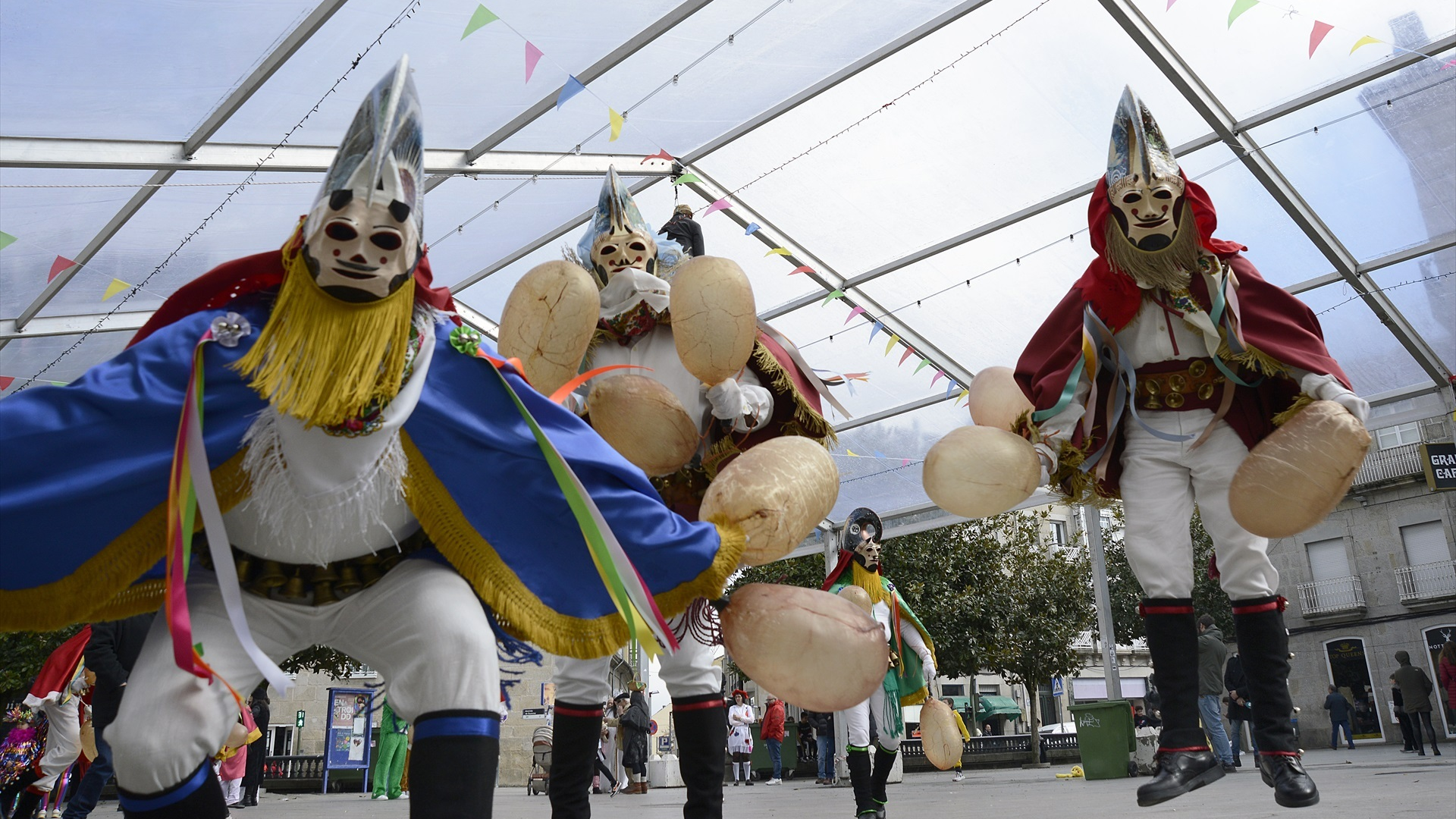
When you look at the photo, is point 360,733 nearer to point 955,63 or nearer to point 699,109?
point 699,109

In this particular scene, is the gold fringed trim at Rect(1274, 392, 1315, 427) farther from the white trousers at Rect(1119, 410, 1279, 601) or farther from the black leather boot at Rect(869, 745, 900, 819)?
the black leather boot at Rect(869, 745, 900, 819)

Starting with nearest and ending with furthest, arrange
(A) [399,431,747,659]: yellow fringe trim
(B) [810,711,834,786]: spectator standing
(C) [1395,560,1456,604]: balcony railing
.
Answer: (A) [399,431,747,659]: yellow fringe trim → (B) [810,711,834,786]: spectator standing → (C) [1395,560,1456,604]: balcony railing

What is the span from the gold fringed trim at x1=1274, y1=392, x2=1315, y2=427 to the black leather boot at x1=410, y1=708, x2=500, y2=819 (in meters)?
2.50

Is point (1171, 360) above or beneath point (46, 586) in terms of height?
above

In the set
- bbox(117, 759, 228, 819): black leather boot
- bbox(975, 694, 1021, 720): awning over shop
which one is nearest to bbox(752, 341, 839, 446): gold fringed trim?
bbox(117, 759, 228, 819): black leather boot

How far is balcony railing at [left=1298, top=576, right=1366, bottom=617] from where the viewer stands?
25000 millimetres

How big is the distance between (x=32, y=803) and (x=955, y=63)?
7.69 metres

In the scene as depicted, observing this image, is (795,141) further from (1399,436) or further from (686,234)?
(1399,436)

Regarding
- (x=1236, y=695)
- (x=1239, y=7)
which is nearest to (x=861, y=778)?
(x=1239, y=7)

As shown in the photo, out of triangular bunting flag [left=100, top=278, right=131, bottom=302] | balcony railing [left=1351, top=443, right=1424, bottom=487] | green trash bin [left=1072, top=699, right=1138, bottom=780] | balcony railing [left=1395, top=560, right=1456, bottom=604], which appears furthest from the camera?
balcony railing [left=1351, top=443, right=1424, bottom=487]

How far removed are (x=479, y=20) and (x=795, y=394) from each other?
390cm

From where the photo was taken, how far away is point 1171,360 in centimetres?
343

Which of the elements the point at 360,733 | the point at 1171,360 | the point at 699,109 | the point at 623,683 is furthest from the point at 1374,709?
the point at 1171,360

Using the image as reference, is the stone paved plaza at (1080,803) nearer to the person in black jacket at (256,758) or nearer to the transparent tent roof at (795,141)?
the person in black jacket at (256,758)
